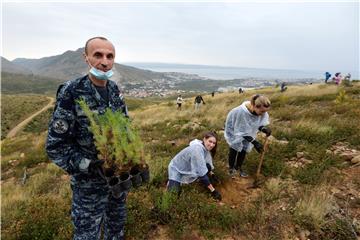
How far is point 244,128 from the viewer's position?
20.2 ft

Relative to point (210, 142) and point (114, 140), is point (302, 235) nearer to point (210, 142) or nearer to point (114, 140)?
point (210, 142)

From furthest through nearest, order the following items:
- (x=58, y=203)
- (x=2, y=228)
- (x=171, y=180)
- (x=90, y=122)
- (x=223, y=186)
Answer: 1. (x=223, y=186)
2. (x=171, y=180)
3. (x=58, y=203)
4. (x=2, y=228)
5. (x=90, y=122)

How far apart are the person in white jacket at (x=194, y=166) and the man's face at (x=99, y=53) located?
2978 mm

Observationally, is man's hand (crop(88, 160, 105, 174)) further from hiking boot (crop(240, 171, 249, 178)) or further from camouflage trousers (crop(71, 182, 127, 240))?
hiking boot (crop(240, 171, 249, 178))

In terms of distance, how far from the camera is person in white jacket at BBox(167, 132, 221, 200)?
17.6 feet

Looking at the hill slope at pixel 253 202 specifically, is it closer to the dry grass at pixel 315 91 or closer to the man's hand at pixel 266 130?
the man's hand at pixel 266 130

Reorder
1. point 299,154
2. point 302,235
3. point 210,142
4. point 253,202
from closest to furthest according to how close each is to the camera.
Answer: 1. point 302,235
2. point 253,202
3. point 210,142
4. point 299,154

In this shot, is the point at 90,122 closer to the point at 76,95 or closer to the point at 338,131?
the point at 76,95

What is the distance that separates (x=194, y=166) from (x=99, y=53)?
3.17 meters

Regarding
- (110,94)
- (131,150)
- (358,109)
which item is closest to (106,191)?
(131,150)

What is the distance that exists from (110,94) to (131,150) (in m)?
0.76

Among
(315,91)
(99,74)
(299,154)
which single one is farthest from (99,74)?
(315,91)

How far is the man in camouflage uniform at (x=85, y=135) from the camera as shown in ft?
8.95

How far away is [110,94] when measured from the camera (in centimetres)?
309
